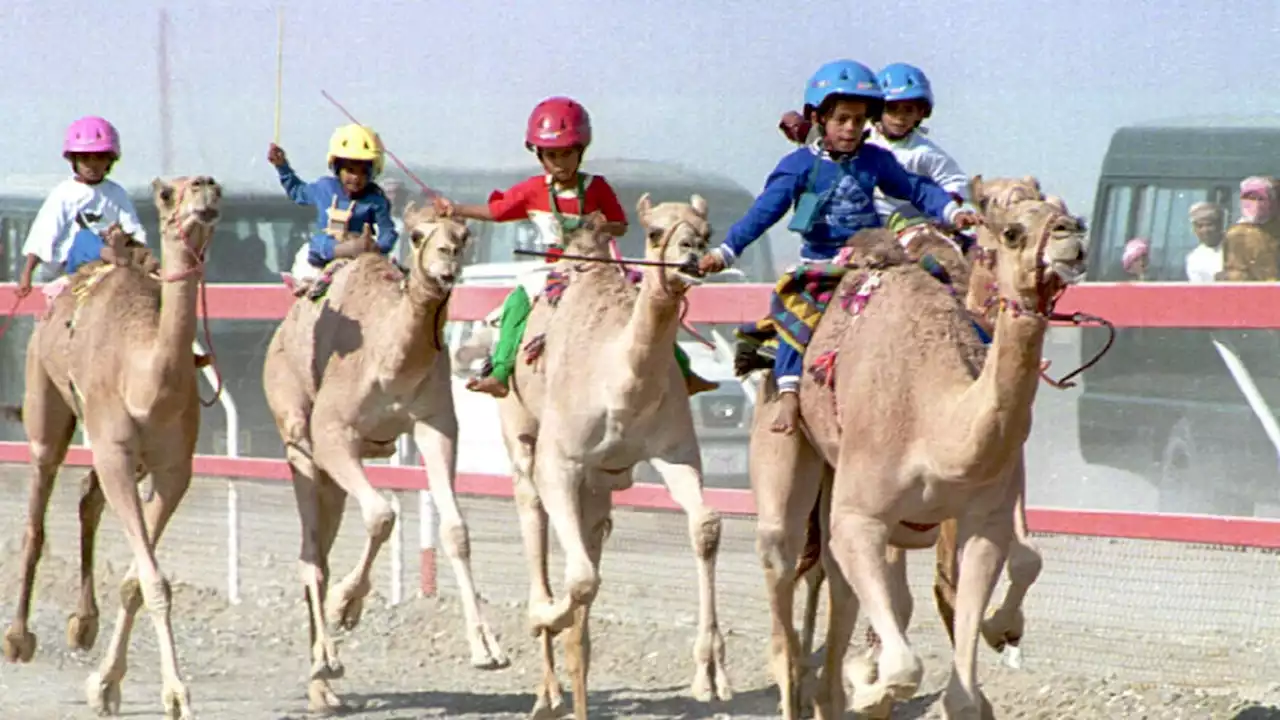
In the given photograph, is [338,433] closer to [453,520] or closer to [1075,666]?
[453,520]

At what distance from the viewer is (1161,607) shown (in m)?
10.2

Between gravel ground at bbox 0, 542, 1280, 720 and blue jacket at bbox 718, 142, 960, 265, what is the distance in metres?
2.24

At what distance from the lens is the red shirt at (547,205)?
9883 millimetres

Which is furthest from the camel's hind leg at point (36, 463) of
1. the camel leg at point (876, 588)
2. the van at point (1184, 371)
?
the van at point (1184, 371)

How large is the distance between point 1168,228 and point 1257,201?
366 centimetres

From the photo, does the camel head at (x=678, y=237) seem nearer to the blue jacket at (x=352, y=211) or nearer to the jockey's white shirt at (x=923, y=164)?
the jockey's white shirt at (x=923, y=164)

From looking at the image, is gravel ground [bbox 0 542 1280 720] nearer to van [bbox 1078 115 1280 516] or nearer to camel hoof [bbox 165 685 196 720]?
camel hoof [bbox 165 685 196 720]

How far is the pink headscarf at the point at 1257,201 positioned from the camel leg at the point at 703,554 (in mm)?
5177

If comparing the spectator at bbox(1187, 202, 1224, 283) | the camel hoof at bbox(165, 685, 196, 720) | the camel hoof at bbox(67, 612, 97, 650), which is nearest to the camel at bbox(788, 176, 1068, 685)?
the camel hoof at bbox(165, 685, 196, 720)

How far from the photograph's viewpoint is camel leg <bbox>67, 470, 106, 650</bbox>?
37.2 feet

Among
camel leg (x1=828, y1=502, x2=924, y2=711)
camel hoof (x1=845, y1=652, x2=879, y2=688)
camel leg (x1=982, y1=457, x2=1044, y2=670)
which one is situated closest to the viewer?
camel leg (x1=828, y1=502, x2=924, y2=711)

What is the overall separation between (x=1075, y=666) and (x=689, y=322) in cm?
255

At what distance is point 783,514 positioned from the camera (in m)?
8.55

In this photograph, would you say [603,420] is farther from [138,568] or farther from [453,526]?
[138,568]
